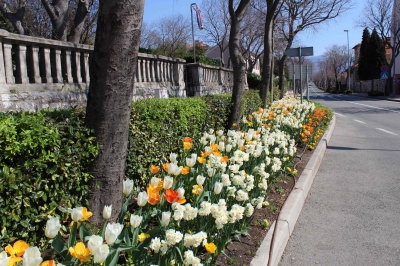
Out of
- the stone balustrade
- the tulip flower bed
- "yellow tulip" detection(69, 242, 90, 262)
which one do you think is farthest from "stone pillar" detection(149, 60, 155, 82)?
"yellow tulip" detection(69, 242, 90, 262)

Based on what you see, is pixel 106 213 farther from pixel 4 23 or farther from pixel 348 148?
pixel 4 23

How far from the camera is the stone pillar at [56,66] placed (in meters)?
6.16

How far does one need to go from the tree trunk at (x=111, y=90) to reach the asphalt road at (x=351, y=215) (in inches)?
73.9

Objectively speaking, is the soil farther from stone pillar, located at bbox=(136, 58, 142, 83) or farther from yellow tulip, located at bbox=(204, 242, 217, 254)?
stone pillar, located at bbox=(136, 58, 142, 83)

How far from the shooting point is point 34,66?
5.76 metres

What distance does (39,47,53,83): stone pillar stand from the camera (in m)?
5.93

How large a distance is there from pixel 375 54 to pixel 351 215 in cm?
6089

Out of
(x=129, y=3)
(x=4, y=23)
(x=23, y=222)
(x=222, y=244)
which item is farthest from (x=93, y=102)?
(x=4, y=23)

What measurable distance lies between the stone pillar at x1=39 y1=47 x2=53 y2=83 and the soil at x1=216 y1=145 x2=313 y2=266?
3.76m

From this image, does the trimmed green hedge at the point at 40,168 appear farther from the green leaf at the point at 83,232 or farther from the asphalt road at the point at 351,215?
the asphalt road at the point at 351,215

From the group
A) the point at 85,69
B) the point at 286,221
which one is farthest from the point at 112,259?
the point at 85,69

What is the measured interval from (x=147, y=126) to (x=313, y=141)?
5.68 meters

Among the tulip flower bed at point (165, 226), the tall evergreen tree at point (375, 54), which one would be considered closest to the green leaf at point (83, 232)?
the tulip flower bed at point (165, 226)

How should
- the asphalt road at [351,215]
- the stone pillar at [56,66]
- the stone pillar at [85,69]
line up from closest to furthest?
the asphalt road at [351,215]
the stone pillar at [56,66]
the stone pillar at [85,69]
